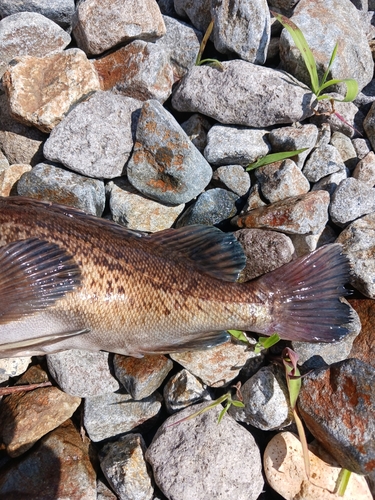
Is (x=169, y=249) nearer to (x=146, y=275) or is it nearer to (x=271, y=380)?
(x=146, y=275)

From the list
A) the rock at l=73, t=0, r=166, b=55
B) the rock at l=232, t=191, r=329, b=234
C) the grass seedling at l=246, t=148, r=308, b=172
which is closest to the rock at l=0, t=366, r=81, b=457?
the rock at l=232, t=191, r=329, b=234

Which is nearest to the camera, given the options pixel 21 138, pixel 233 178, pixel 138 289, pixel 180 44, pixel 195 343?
pixel 138 289

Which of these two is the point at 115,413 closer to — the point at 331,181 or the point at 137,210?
the point at 137,210

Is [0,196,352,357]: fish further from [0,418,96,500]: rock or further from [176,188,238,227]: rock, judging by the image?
[0,418,96,500]: rock

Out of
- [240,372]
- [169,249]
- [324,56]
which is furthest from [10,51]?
[240,372]

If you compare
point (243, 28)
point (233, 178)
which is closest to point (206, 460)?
point (233, 178)

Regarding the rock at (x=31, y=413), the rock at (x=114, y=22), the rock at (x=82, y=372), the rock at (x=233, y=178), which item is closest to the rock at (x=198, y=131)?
the rock at (x=233, y=178)
